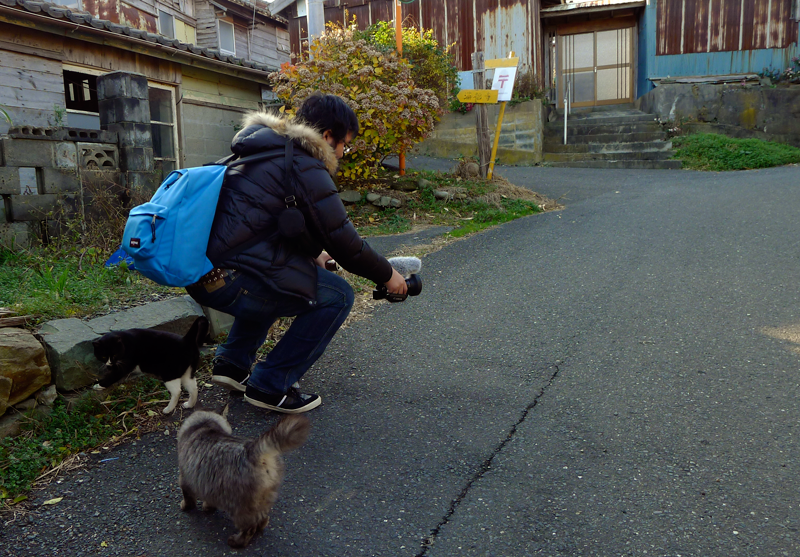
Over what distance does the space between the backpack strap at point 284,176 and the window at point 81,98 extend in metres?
8.70

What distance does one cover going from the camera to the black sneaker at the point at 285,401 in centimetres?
321

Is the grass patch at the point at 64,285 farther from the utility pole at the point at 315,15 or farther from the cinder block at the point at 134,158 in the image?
the utility pole at the point at 315,15

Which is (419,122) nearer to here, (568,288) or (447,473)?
(568,288)

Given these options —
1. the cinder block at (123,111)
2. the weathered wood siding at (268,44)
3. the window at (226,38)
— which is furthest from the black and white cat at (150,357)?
the weathered wood siding at (268,44)

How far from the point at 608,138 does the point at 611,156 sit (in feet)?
2.36

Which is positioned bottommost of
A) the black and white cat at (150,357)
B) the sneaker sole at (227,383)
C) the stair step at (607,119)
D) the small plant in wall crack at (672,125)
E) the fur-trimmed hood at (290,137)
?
the sneaker sole at (227,383)

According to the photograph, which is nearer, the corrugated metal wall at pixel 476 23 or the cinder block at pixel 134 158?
the cinder block at pixel 134 158

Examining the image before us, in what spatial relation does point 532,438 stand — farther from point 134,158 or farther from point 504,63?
point 504,63

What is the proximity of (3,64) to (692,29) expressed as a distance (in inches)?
586

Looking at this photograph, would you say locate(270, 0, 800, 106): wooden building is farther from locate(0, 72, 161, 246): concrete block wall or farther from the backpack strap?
the backpack strap

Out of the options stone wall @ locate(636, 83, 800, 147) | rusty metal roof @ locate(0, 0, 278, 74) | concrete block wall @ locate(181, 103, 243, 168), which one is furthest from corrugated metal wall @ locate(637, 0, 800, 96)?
concrete block wall @ locate(181, 103, 243, 168)

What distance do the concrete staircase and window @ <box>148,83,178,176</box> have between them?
7.91 meters

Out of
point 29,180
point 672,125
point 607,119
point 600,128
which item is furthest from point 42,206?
point 672,125

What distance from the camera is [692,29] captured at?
15000 mm
